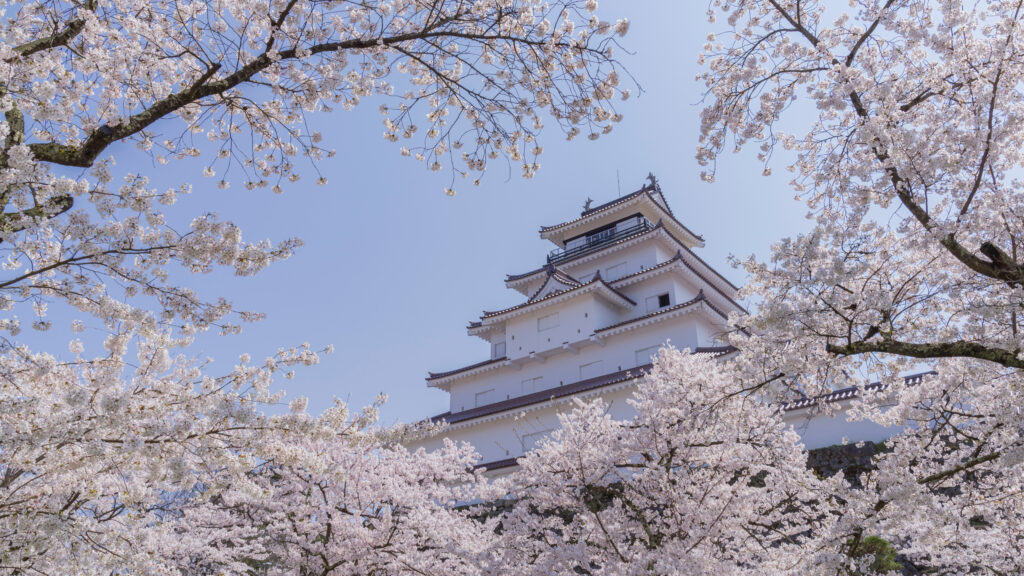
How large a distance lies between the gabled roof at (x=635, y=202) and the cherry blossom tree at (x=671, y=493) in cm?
1920

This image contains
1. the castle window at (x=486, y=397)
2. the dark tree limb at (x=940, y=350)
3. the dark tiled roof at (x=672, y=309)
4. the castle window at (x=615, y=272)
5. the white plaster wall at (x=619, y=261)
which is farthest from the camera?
the castle window at (x=615, y=272)

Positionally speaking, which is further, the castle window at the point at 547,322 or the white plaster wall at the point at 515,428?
the castle window at the point at 547,322

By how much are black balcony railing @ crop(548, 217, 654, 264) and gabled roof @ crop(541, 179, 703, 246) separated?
0.93 m

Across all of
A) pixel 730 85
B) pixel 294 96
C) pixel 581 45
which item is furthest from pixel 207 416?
pixel 730 85

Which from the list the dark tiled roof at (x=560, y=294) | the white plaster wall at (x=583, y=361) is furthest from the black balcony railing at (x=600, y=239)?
the white plaster wall at (x=583, y=361)

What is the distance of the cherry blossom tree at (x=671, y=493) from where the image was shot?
396 inches

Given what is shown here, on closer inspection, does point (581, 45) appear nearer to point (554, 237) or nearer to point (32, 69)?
point (32, 69)

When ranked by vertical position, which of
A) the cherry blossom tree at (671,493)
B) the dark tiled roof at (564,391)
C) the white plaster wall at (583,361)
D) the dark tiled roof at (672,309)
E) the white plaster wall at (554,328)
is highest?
the white plaster wall at (554,328)

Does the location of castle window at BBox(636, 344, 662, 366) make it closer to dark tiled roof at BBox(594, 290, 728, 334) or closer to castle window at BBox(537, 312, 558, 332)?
dark tiled roof at BBox(594, 290, 728, 334)

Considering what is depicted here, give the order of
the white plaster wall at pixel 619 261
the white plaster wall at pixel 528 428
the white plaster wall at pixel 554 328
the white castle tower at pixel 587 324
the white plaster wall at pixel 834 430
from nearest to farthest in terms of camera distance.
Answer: the white plaster wall at pixel 834 430
the white plaster wall at pixel 528 428
the white castle tower at pixel 587 324
the white plaster wall at pixel 554 328
the white plaster wall at pixel 619 261

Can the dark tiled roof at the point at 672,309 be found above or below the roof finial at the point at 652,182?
below

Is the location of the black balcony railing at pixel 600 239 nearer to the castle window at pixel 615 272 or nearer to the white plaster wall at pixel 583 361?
the castle window at pixel 615 272

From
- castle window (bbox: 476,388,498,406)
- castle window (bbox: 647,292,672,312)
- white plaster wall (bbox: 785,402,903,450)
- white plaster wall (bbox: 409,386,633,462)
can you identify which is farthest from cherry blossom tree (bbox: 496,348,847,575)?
castle window (bbox: 476,388,498,406)

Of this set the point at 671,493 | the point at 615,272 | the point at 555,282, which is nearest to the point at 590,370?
the point at 555,282
